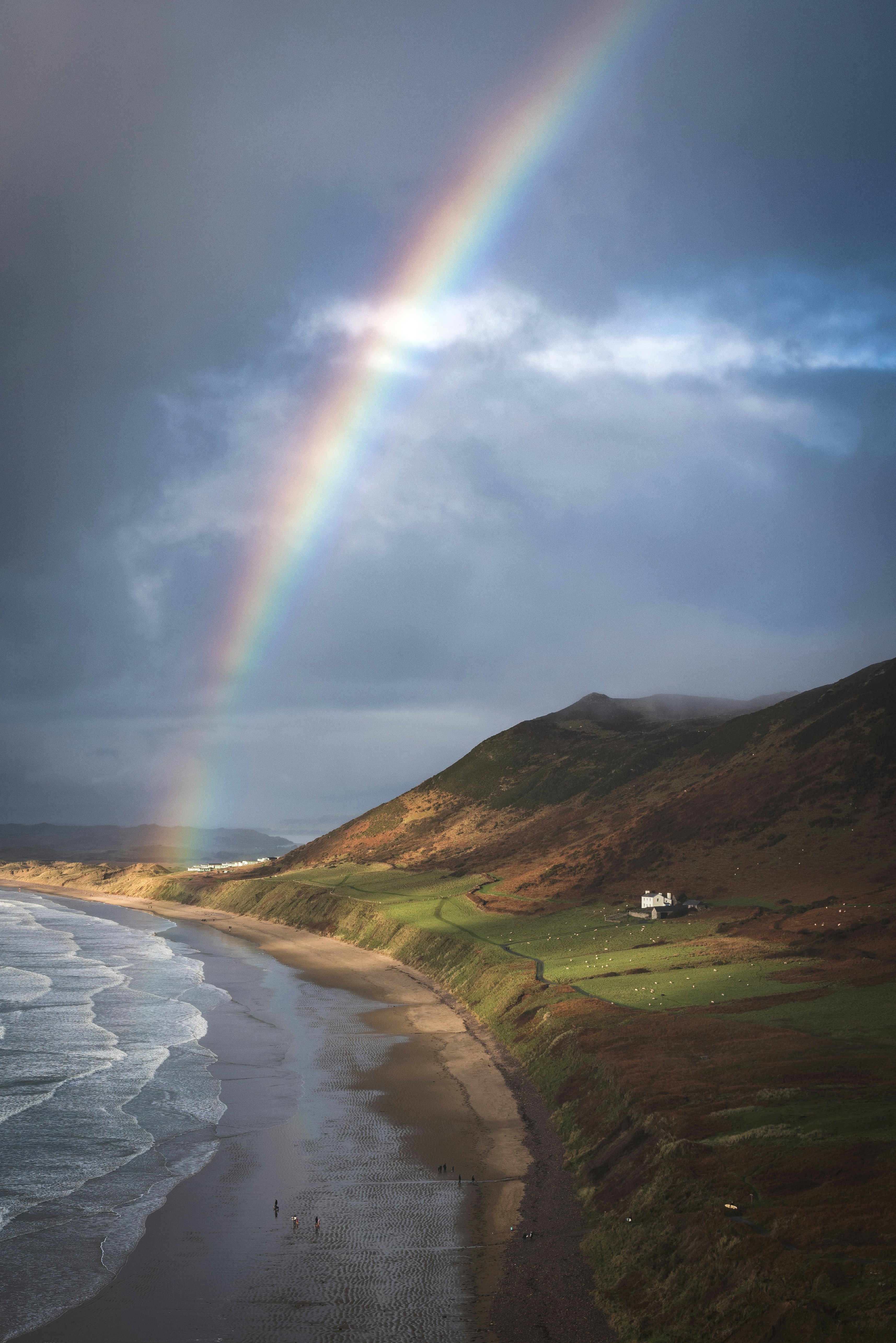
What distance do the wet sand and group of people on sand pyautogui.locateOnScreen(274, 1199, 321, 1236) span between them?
0.96 feet

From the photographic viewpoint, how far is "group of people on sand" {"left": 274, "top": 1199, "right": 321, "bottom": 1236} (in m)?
38.2

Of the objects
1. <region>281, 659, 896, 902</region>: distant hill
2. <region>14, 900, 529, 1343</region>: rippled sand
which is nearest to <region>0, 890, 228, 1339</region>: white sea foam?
<region>14, 900, 529, 1343</region>: rippled sand

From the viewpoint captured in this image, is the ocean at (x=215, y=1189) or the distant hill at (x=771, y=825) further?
the distant hill at (x=771, y=825)

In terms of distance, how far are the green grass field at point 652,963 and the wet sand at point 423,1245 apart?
13.9m

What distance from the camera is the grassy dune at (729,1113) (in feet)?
88.2

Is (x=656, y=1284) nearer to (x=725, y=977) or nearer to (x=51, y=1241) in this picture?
(x=51, y=1241)

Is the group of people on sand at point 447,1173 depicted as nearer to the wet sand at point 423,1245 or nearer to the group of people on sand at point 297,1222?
the wet sand at point 423,1245

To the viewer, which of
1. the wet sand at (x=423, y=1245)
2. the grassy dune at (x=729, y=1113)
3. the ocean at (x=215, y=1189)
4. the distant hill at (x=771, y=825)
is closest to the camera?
the grassy dune at (x=729, y=1113)

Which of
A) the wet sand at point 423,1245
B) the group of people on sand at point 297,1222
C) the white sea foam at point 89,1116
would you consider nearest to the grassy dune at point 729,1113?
the wet sand at point 423,1245

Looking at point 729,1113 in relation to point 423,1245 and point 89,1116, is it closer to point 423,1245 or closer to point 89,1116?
point 423,1245

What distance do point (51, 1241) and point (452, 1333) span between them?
17714 millimetres

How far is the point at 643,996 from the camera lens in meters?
68.2

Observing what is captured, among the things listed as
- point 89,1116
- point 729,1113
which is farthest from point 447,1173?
point 89,1116

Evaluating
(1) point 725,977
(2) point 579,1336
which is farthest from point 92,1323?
(1) point 725,977
